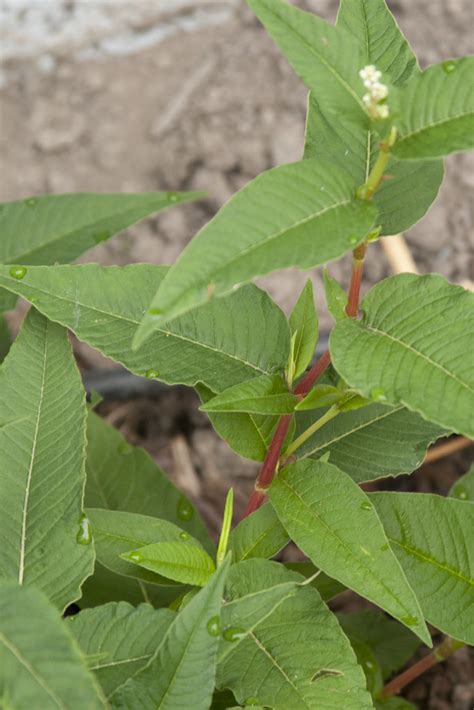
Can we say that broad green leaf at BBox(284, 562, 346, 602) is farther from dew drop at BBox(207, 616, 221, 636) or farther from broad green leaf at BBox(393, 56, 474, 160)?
broad green leaf at BBox(393, 56, 474, 160)

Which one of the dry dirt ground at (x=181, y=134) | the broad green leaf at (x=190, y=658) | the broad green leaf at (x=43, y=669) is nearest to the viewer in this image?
the broad green leaf at (x=43, y=669)

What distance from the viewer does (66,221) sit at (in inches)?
56.2

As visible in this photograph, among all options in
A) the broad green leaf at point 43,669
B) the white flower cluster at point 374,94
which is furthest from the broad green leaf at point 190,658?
the white flower cluster at point 374,94

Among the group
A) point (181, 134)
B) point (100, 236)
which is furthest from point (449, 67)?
point (181, 134)

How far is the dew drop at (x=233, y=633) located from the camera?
926mm

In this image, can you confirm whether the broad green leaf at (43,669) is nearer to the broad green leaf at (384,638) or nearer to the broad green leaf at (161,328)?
the broad green leaf at (161,328)

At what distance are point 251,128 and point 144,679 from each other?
1800 mm

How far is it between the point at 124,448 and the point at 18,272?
48cm

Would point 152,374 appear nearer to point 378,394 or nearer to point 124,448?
point 378,394

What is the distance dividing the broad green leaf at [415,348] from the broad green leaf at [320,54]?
20cm

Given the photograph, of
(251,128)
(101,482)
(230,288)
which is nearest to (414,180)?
(230,288)

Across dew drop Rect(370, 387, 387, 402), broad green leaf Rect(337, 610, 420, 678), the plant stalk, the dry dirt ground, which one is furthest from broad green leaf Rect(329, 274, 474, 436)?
the dry dirt ground

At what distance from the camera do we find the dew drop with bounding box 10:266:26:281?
1076mm

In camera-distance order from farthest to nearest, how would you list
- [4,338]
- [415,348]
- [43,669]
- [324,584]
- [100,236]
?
[4,338] → [100,236] → [324,584] → [415,348] → [43,669]
